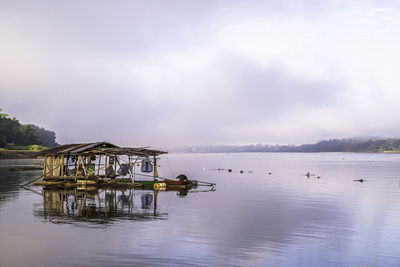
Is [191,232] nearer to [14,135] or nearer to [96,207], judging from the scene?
[96,207]

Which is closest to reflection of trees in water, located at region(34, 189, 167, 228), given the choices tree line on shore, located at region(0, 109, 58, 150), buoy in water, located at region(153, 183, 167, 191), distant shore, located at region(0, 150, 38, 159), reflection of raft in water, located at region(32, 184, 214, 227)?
reflection of raft in water, located at region(32, 184, 214, 227)

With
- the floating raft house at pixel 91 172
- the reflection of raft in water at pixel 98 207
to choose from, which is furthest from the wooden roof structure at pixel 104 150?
the reflection of raft in water at pixel 98 207

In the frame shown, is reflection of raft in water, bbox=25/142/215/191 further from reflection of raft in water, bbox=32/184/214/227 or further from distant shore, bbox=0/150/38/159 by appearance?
distant shore, bbox=0/150/38/159

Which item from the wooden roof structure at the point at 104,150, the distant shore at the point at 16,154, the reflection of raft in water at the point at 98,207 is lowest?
the reflection of raft in water at the point at 98,207

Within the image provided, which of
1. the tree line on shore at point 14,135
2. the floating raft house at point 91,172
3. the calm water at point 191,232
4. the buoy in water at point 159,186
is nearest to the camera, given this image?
the calm water at point 191,232

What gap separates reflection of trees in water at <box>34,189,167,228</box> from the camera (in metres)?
25.6

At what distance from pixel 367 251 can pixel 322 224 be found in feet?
24.0

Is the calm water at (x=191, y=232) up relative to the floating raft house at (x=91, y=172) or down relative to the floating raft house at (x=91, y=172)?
down

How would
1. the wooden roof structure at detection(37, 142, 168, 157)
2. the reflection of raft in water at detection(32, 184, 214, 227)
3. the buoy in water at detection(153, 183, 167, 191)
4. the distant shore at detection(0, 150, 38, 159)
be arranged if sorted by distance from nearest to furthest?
the reflection of raft in water at detection(32, 184, 214, 227)
the wooden roof structure at detection(37, 142, 168, 157)
the buoy in water at detection(153, 183, 167, 191)
the distant shore at detection(0, 150, 38, 159)

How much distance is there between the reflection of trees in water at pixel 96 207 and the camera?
25.6 meters

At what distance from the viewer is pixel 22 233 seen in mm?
20672

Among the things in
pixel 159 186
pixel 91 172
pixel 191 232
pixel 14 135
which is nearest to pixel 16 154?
pixel 14 135

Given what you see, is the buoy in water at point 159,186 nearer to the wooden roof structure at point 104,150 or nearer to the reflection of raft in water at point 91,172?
the reflection of raft in water at point 91,172

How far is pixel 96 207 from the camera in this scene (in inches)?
1203
